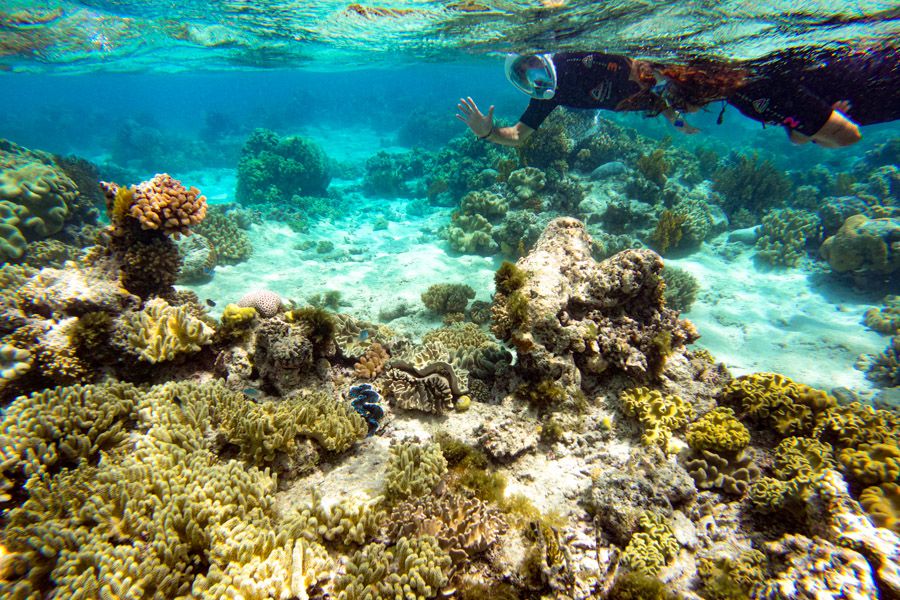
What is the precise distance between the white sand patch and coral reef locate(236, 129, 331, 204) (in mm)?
15602

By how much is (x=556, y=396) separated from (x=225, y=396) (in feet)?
12.1

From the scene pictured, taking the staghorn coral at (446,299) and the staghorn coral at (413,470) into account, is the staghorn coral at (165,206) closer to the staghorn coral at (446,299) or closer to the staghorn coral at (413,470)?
the staghorn coral at (413,470)

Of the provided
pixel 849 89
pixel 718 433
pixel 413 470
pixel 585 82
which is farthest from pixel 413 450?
pixel 849 89

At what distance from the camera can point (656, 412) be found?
4.18 meters

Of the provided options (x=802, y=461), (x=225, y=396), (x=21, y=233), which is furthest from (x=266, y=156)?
(x=802, y=461)

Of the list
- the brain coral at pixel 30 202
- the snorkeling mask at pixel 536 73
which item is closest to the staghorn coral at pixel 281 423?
the snorkeling mask at pixel 536 73

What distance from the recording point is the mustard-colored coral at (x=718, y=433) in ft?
12.4

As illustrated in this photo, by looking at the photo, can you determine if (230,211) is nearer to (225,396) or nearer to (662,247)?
(225,396)

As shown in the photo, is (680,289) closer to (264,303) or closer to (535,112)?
(535,112)

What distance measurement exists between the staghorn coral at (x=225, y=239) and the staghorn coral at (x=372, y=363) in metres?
7.15

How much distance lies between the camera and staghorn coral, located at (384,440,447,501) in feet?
10.6

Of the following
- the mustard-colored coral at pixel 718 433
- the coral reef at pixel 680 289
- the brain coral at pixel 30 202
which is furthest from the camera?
the coral reef at pixel 680 289

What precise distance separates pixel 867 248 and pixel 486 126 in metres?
11.8

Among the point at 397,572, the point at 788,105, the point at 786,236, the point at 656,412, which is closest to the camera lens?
the point at 397,572
